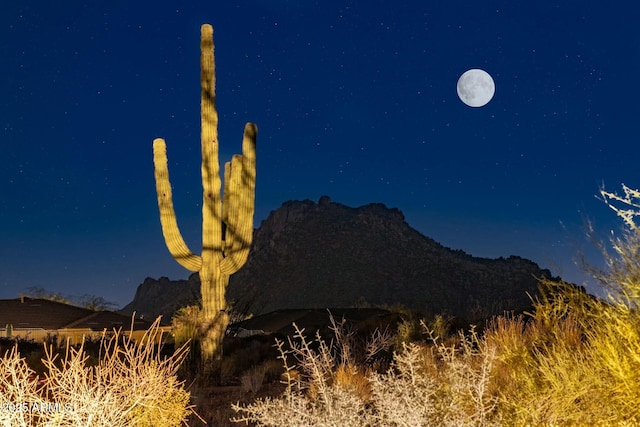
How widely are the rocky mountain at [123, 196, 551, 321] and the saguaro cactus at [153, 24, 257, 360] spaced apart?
3016 centimetres

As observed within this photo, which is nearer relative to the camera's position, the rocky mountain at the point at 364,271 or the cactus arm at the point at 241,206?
the cactus arm at the point at 241,206

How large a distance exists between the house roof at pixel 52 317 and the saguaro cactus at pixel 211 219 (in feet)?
35.7

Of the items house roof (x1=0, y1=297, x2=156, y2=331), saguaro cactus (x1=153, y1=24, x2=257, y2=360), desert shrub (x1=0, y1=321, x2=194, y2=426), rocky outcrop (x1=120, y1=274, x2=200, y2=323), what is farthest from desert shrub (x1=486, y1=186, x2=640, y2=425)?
rocky outcrop (x1=120, y1=274, x2=200, y2=323)

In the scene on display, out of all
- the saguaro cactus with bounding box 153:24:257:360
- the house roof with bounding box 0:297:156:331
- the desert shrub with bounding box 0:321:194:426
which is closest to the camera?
the desert shrub with bounding box 0:321:194:426

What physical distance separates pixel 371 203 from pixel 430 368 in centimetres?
5471

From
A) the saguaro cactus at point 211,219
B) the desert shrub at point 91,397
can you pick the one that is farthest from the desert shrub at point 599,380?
the saguaro cactus at point 211,219

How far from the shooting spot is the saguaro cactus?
1386cm

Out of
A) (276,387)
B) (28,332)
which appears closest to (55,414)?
(276,387)

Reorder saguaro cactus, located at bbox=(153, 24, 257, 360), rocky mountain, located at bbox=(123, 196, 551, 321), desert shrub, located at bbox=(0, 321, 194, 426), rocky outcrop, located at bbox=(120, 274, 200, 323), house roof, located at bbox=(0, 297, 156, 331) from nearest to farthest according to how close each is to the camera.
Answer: desert shrub, located at bbox=(0, 321, 194, 426)
saguaro cactus, located at bbox=(153, 24, 257, 360)
house roof, located at bbox=(0, 297, 156, 331)
rocky mountain, located at bbox=(123, 196, 551, 321)
rocky outcrop, located at bbox=(120, 274, 200, 323)

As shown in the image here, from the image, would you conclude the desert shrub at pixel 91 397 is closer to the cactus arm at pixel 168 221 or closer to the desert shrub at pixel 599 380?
the desert shrub at pixel 599 380

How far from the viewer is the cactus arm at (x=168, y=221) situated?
1391 centimetres

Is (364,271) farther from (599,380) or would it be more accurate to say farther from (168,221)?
(599,380)

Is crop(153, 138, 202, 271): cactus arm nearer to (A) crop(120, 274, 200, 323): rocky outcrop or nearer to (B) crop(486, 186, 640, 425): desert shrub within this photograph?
(B) crop(486, 186, 640, 425): desert shrub

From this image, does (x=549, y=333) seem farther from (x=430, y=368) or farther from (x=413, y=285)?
(x=413, y=285)
